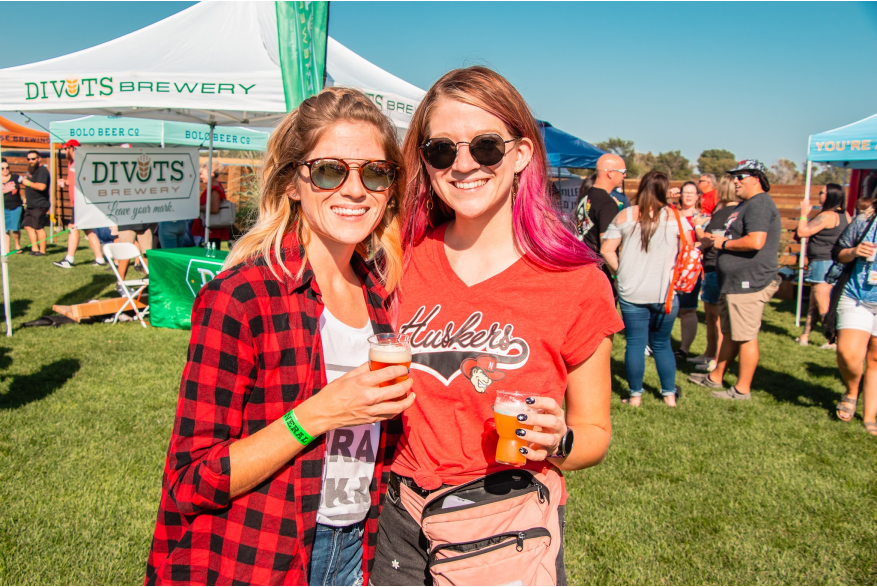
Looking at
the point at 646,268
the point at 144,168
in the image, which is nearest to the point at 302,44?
the point at 646,268

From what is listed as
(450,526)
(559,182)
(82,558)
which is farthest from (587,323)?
(559,182)

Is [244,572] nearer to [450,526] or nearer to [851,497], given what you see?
[450,526]

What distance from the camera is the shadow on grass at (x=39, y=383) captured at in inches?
203

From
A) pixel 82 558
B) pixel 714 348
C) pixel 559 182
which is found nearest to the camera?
pixel 82 558

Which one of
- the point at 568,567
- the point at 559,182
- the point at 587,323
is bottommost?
the point at 568,567

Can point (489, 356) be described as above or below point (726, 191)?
below

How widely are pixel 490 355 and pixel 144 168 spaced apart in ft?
26.8

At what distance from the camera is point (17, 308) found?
8.75 meters

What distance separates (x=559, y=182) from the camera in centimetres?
1230

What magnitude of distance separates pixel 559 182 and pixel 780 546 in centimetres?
964

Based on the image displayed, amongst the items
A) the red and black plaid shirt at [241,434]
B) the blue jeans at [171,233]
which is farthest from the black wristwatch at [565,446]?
the blue jeans at [171,233]

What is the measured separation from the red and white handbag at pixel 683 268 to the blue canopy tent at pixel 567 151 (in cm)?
545

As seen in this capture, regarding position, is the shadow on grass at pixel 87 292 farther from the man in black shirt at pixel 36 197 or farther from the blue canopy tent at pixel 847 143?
the blue canopy tent at pixel 847 143

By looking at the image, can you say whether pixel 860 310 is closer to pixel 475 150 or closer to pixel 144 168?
pixel 475 150
